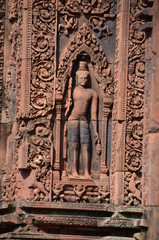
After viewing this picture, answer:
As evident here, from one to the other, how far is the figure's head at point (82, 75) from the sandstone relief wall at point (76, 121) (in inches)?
0.7

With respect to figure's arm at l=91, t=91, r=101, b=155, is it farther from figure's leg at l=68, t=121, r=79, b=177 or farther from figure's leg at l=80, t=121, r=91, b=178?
figure's leg at l=68, t=121, r=79, b=177

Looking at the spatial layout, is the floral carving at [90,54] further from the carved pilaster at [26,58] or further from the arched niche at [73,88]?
the carved pilaster at [26,58]

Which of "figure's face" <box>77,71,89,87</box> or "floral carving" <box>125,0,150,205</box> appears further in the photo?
"figure's face" <box>77,71,89,87</box>

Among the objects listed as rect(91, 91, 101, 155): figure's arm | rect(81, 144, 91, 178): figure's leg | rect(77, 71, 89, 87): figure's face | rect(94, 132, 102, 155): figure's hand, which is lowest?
rect(81, 144, 91, 178): figure's leg

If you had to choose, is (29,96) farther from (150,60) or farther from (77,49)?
(150,60)

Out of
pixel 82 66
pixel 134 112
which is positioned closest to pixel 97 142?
pixel 134 112

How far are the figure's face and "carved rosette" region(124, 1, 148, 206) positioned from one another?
2.54 ft

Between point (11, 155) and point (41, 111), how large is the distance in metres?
1.04

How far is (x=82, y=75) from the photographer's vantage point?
21.8 m

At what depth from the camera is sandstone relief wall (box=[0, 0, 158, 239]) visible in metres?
21.4

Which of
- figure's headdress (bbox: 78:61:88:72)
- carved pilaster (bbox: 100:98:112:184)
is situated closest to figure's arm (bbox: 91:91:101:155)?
carved pilaster (bbox: 100:98:112:184)

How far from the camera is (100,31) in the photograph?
2188 cm

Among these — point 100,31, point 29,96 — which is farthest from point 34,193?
point 100,31

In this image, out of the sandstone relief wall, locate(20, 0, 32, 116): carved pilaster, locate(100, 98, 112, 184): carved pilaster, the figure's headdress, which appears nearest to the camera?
the sandstone relief wall
